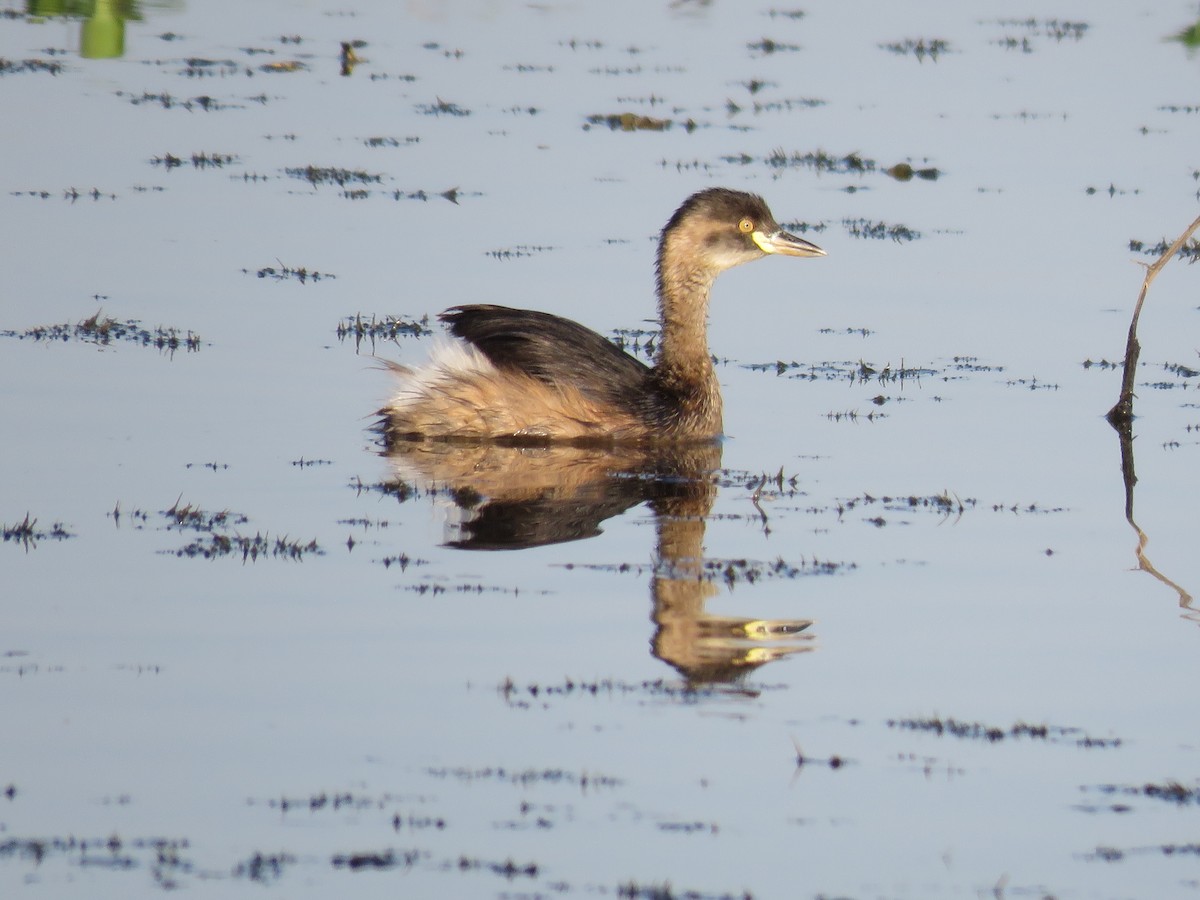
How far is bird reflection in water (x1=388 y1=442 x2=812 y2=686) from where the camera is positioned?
355 inches

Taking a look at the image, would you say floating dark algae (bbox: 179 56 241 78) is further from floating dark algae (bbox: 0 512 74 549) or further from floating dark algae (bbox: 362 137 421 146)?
floating dark algae (bbox: 0 512 74 549)

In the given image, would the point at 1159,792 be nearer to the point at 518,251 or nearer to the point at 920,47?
the point at 518,251

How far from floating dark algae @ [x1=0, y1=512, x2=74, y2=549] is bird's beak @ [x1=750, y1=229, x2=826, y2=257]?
531cm

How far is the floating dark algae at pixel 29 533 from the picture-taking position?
9842 millimetres

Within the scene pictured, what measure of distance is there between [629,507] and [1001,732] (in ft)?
12.0

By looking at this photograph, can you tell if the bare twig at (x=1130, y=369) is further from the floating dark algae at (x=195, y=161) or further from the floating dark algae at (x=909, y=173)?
the floating dark algae at (x=195, y=161)

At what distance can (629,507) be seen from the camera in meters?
11.5

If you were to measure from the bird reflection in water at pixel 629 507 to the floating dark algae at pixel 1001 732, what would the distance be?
2.77 ft

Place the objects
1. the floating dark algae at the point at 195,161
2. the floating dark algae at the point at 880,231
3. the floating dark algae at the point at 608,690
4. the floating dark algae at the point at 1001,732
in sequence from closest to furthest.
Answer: the floating dark algae at the point at 1001,732 → the floating dark algae at the point at 608,690 → the floating dark algae at the point at 880,231 → the floating dark algae at the point at 195,161

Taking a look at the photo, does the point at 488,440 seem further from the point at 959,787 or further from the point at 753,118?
the point at 753,118

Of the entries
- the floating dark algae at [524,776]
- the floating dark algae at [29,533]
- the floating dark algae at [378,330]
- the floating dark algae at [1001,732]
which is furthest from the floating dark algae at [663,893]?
the floating dark algae at [378,330]

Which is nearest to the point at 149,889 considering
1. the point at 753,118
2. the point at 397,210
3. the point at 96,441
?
the point at 96,441

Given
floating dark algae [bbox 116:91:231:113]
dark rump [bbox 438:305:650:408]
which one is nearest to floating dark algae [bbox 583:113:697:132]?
floating dark algae [bbox 116:91:231:113]

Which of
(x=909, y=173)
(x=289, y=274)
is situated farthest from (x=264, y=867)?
(x=909, y=173)
